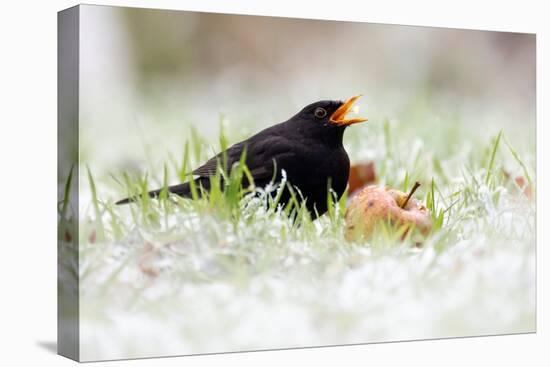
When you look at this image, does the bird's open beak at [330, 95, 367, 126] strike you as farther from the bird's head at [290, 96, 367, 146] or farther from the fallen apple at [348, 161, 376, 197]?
the fallen apple at [348, 161, 376, 197]

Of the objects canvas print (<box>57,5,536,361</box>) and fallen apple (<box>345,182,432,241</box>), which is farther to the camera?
fallen apple (<box>345,182,432,241</box>)

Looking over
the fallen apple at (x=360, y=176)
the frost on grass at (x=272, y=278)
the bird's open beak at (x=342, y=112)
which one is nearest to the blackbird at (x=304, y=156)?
the bird's open beak at (x=342, y=112)

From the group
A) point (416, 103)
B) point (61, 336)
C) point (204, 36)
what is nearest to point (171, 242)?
point (61, 336)

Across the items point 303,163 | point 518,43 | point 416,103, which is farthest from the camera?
point 416,103

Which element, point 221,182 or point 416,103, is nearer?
point 221,182

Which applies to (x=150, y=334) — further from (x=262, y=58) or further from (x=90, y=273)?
(x=262, y=58)

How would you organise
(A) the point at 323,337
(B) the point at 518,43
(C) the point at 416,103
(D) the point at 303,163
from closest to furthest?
1. (A) the point at 323,337
2. (D) the point at 303,163
3. (B) the point at 518,43
4. (C) the point at 416,103

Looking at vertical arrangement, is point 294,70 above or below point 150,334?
above

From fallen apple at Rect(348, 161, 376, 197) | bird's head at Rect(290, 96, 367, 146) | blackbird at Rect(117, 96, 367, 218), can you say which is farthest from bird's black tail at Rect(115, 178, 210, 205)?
fallen apple at Rect(348, 161, 376, 197)
